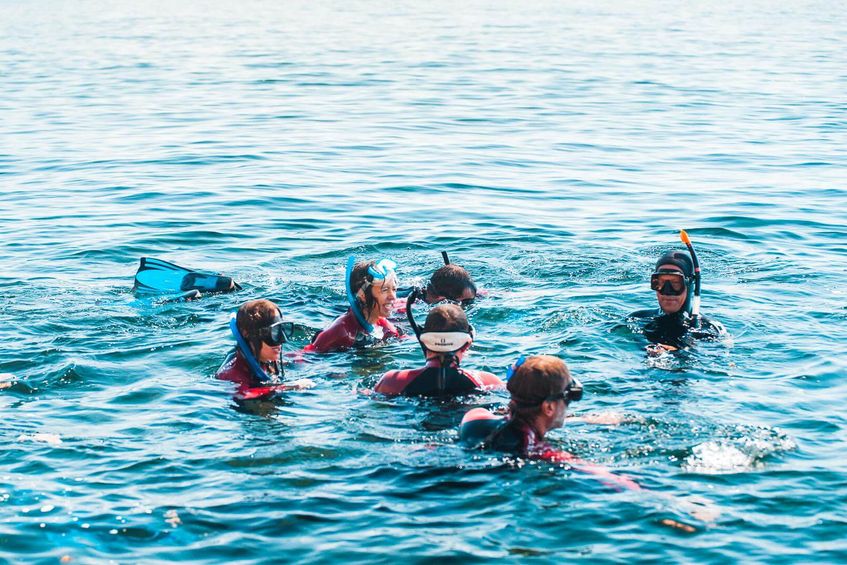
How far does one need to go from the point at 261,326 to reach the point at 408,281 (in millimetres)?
4186

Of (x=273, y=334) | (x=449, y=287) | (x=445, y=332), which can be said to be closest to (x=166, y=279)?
(x=449, y=287)

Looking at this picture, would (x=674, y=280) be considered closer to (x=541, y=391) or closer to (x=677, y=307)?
(x=677, y=307)

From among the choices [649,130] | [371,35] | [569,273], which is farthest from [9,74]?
[569,273]

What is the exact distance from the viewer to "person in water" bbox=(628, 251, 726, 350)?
31.2 ft

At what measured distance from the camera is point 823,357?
949cm

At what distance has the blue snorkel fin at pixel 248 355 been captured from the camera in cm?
830

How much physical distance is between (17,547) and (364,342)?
4076 mm

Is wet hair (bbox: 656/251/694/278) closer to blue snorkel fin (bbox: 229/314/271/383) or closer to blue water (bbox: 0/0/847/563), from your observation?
blue water (bbox: 0/0/847/563)

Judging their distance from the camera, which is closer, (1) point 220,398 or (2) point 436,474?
(2) point 436,474

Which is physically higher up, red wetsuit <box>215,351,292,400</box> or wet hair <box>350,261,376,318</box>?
wet hair <box>350,261,376,318</box>

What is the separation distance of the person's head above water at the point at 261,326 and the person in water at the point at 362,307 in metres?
1.39

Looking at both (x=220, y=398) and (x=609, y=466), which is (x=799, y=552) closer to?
(x=609, y=466)

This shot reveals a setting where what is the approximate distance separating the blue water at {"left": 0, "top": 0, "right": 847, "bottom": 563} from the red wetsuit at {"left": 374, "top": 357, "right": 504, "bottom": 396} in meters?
0.14

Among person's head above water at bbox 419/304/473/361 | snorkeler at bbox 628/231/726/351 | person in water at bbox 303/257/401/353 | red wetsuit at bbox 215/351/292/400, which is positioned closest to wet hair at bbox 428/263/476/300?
person in water at bbox 303/257/401/353
